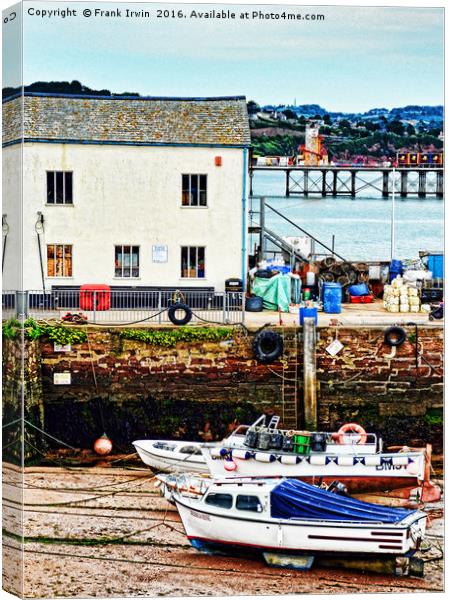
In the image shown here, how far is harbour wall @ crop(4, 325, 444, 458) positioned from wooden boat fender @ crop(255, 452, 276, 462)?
0.95 m

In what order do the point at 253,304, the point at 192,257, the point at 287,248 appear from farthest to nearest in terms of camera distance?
the point at 287,248 < the point at 253,304 < the point at 192,257

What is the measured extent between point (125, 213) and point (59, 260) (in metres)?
0.93

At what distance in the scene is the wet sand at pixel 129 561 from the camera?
17.0 metres

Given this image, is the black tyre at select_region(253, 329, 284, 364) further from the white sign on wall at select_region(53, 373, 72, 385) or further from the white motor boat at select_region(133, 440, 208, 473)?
the white sign on wall at select_region(53, 373, 72, 385)

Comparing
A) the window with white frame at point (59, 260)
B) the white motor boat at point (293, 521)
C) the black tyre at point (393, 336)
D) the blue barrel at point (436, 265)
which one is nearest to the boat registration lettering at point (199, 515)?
the white motor boat at point (293, 521)

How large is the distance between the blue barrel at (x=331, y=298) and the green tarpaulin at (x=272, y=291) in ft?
1.65

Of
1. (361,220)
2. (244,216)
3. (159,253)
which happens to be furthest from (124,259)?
(361,220)

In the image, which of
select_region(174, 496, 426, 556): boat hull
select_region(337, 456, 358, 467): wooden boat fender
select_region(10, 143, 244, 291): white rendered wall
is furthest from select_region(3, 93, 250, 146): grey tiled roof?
select_region(174, 496, 426, 556): boat hull

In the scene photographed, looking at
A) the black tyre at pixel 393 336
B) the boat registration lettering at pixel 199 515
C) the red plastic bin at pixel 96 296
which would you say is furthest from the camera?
the black tyre at pixel 393 336

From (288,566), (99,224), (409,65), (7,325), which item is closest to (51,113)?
(99,224)

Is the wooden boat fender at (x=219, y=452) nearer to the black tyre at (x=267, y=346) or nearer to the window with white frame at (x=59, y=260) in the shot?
the black tyre at (x=267, y=346)

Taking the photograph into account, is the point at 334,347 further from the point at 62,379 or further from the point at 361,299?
the point at 62,379

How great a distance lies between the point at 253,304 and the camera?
19625mm

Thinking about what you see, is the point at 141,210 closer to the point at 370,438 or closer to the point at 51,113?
the point at 51,113
